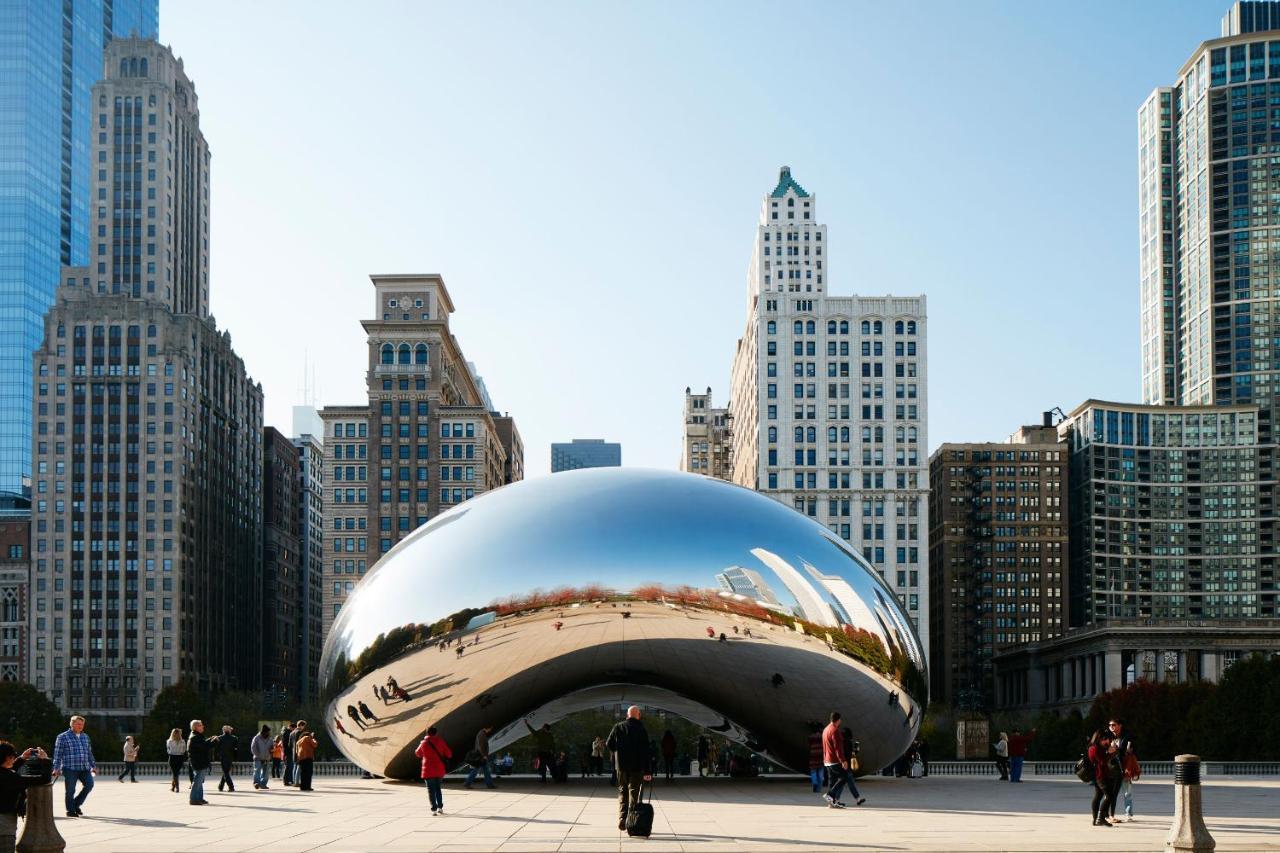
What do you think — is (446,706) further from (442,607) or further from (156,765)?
(156,765)

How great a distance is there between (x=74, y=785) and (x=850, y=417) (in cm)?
12154

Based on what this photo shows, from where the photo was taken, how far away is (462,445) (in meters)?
142

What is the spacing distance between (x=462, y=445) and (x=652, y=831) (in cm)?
12358

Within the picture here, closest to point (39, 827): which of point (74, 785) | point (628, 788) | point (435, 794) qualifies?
point (628, 788)

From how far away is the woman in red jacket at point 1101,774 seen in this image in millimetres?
21078

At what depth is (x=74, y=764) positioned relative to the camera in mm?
24359

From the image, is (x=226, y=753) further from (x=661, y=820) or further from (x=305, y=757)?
(x=661, y=820)

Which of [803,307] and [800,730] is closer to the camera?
A: [800,730]

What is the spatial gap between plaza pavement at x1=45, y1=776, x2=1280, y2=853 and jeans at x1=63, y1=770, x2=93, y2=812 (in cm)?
49

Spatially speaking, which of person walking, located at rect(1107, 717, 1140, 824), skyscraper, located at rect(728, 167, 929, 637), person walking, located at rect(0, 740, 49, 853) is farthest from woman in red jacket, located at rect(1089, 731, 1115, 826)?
skyscraper, located at rect(728, 167, 929, 637)

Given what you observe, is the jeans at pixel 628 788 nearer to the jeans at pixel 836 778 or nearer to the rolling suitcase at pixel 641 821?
the rolling suitcase at pixel 641 821

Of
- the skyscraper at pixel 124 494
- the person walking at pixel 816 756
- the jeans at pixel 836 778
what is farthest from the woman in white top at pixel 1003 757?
the skyscraper at pixel 124 494

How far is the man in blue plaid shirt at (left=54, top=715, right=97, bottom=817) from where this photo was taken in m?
23.9

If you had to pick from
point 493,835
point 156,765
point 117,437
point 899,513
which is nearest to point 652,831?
point 493,835
